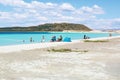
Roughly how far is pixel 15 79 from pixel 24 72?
1.87 m

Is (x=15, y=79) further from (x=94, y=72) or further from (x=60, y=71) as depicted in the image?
(x=94, y=72)

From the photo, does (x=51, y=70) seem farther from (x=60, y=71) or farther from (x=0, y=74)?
(x=0, y=74)

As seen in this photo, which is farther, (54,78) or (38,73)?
(38,73)

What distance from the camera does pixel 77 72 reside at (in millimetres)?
13945

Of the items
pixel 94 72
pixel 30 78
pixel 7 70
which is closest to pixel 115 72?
pixel 94 72

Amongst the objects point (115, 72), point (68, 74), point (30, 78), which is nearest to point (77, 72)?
point (68, 74)

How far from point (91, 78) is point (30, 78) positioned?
238 cm

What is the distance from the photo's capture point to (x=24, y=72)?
45.4 feet

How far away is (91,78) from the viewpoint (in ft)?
40.4

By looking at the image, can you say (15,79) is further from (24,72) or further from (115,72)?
(115,72)

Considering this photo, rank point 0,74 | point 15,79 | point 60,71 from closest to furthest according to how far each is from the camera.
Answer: point 15,79 < point 0,74 < point 60,71

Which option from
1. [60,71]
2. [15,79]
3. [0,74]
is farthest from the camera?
[60,71]

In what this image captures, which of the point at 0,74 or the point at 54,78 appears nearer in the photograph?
the point at 54,78

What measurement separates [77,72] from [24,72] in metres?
2.34
